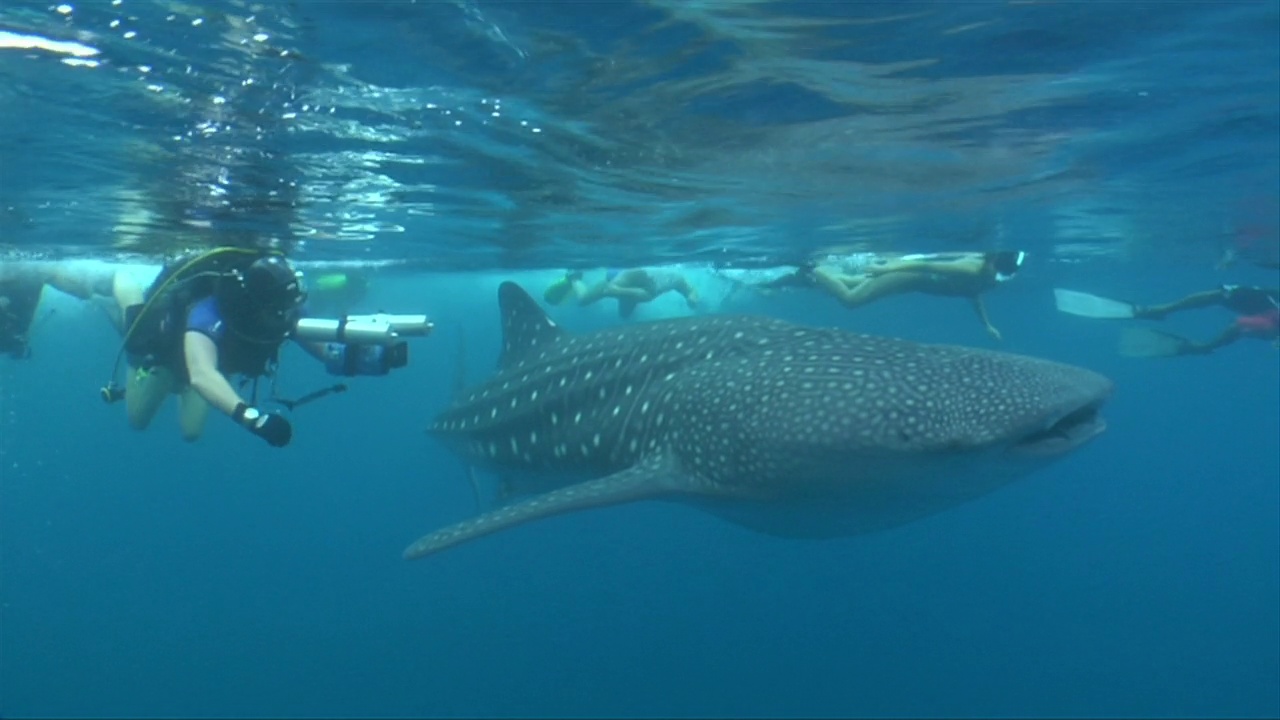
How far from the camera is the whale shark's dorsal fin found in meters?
11.9

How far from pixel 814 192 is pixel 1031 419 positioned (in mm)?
10591

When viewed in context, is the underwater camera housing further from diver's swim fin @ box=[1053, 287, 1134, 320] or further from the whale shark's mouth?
diver's swim fin @ box=[1053, 287, 1134, 320]

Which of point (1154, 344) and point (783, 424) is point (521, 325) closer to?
point (783, 424)

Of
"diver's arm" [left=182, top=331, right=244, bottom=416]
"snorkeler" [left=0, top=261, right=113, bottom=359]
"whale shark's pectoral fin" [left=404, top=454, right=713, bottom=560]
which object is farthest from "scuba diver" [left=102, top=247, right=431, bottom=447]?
"snorkeler" [left=0, top=261, right=113, bottom=359]

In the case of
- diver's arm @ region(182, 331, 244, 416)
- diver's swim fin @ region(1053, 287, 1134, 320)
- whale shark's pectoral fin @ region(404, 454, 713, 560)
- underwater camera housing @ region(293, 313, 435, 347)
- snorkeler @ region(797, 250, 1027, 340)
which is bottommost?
whale shark's pectoral fin @ region(404, 454, 713, 560)

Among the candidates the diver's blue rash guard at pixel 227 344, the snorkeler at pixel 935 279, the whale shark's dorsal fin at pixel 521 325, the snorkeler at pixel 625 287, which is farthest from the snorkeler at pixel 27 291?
the snorkeler at pixel 935 279

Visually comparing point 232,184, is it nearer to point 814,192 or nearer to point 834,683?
point 814,192

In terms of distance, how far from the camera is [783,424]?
6879mm

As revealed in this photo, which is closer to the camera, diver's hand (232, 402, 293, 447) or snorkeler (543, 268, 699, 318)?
diver's hand (232, 402, 293, 447)

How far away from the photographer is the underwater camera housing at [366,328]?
7.71 metres

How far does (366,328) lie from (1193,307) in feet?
53.8

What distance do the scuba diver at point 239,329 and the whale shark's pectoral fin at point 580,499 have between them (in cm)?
162

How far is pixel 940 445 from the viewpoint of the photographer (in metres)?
5.86

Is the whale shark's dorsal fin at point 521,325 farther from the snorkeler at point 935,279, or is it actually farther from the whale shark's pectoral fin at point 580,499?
the snorkeler at point 935,279
